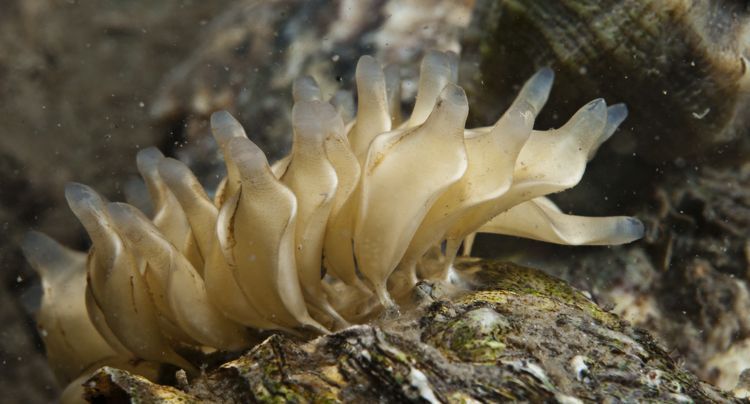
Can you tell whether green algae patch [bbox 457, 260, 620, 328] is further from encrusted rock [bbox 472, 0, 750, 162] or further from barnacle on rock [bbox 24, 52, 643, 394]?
encrusted rock [bbox 472, 0, 750, 162]

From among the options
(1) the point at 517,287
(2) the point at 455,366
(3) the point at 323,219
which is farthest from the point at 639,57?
(2) the point at 455,366

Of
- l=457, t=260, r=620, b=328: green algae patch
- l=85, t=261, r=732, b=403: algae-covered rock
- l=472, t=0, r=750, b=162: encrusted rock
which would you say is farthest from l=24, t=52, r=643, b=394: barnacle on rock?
l=472, t=0, r=750, b=162: encrusted rock

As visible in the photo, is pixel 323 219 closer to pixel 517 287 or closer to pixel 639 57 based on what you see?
pixel 517 287

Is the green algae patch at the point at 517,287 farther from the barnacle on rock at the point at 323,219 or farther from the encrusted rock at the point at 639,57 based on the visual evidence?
the encrusted rock at the point at 639,57

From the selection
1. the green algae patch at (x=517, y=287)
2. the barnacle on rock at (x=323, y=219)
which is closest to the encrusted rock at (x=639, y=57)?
the barnacle on rock at (x=323, y=219)

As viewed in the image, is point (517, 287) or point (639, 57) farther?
point (639, 57)

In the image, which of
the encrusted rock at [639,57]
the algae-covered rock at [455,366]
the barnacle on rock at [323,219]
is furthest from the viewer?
the encrusted rock at [639,57]
